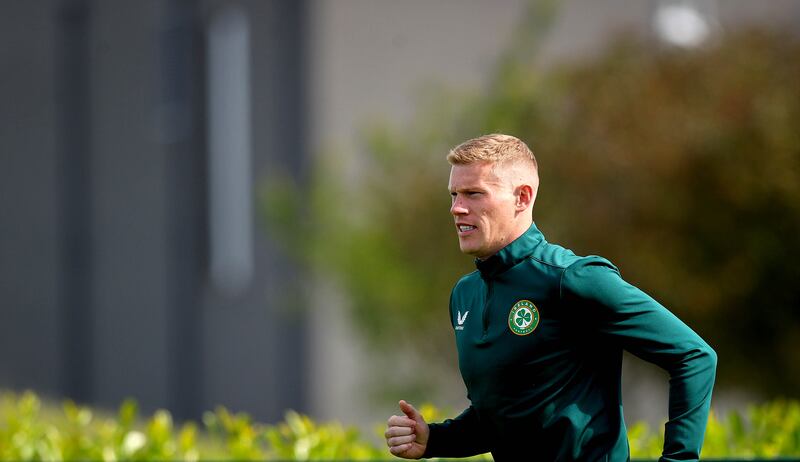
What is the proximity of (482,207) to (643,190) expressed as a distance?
8.81 m

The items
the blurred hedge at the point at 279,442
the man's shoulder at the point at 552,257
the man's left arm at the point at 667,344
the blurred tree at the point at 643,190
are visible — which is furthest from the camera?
the blurred tree at the point at 643,190

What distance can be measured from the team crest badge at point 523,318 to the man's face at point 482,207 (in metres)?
0.16

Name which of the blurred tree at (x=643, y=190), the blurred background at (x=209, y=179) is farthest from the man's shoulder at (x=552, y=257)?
the blurred background at (x=209, y=179)

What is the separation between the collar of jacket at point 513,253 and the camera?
2.92 metres

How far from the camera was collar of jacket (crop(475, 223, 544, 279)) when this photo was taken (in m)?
2.92

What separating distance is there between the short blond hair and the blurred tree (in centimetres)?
763

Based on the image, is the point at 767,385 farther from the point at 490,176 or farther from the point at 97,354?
the point at 97,354

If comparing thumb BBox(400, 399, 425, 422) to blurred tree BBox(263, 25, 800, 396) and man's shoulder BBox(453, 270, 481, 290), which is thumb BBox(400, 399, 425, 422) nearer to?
man's shoulder BBox(453, 270, 481, 290)

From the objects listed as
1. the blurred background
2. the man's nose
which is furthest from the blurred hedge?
the blurred background

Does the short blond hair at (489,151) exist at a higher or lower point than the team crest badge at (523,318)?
higher

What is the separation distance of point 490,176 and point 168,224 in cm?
1634

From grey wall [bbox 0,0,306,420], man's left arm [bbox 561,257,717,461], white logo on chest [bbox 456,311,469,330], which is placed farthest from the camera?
grey wall [bbox 0,0,306,420]

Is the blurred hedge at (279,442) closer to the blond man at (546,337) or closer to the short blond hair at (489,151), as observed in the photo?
the blond man at (546,337)

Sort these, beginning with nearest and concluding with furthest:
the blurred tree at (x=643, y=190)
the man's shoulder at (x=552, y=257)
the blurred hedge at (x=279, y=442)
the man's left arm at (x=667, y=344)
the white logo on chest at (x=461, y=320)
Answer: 1. the man's left arm at (x=667, y=344)
2. the man's shoulder at (x=552, y=257)
3. the white logo on chest at (x=461, y=320)
4. the blurred hedge at (x=279, y=442)
5. the blurred tree at (x=643, y=190)
